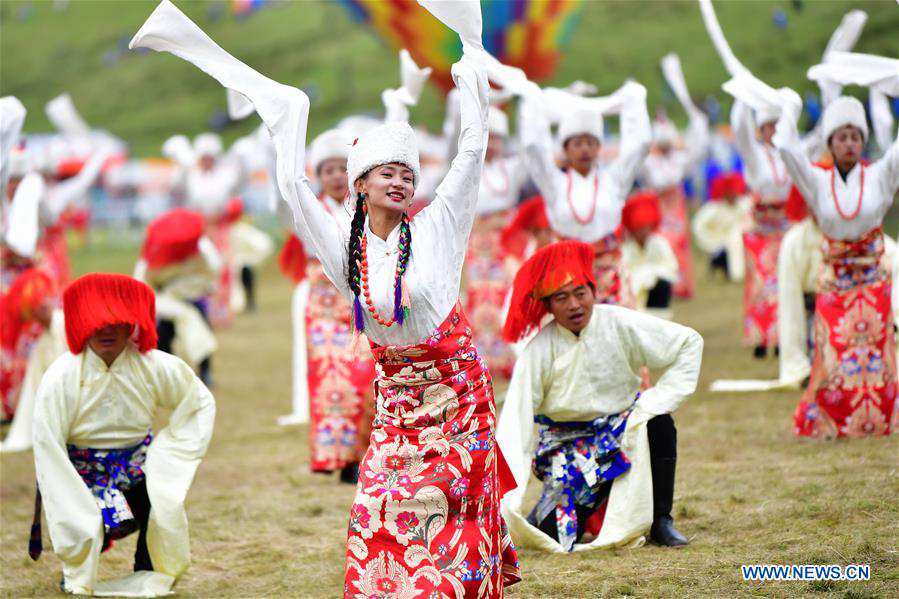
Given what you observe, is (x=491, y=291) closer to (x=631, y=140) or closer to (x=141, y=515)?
(x=631, y=140)

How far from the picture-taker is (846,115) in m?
6.12

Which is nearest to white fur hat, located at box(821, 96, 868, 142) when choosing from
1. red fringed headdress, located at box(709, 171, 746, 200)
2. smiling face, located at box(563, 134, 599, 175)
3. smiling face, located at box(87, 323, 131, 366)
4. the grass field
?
smiling face, located at box(563, 134, 599, 175)

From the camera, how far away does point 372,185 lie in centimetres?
363

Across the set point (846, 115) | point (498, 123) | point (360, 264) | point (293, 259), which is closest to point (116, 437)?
point (360, 264)

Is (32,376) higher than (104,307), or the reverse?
(104,307)

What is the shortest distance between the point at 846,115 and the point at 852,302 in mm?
895

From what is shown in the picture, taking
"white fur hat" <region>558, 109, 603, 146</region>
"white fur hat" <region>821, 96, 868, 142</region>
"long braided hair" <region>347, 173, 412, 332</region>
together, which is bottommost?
"long braided hair" <region>347, 173, 412, 332</region>

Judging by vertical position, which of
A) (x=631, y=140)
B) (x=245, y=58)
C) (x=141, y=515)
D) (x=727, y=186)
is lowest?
(x=141, y=515)

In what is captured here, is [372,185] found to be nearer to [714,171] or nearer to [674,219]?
[674,219]

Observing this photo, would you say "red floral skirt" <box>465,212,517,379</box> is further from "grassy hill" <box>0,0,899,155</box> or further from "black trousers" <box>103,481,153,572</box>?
"grassy hill" <box>0,0,899,155</box>

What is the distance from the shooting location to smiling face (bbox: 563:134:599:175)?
689cm

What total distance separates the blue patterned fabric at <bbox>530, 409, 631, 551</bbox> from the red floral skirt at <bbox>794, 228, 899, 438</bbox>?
1.84 m

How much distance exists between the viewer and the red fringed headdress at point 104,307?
4594 millimetres

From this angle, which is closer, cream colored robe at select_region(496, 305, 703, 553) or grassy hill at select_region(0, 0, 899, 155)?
cream colored robe at select_region(496, 305, 703, 553)
